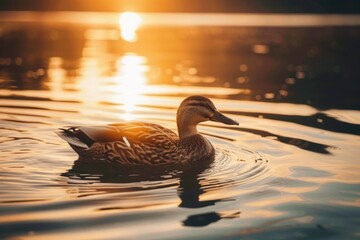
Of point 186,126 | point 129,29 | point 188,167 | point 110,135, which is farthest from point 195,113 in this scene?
point 129,29

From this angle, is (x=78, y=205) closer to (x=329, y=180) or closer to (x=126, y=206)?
(x=126, y=206)

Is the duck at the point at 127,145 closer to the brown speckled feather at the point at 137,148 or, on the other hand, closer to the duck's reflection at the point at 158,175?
the brown speckled feather at the point at 137,148

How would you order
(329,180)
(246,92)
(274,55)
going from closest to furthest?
(329,180) → (246,92) → (274,55)

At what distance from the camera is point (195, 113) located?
10.0 meters

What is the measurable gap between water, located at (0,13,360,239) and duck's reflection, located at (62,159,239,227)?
0.08ft

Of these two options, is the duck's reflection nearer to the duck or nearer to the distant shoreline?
the duck

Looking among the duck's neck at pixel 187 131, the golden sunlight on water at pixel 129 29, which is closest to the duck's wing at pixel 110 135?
the duck's neck at pixel 187 131

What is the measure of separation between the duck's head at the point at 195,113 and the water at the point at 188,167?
0.60m

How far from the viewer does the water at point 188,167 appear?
259 inches

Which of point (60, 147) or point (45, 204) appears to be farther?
point (60, 147)

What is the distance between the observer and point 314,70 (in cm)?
2428

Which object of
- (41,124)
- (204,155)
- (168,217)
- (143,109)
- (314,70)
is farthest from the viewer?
(314,70)

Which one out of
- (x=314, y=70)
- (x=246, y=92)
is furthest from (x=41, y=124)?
(x=314, y=70)

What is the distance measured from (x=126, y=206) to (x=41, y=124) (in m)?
5.21
